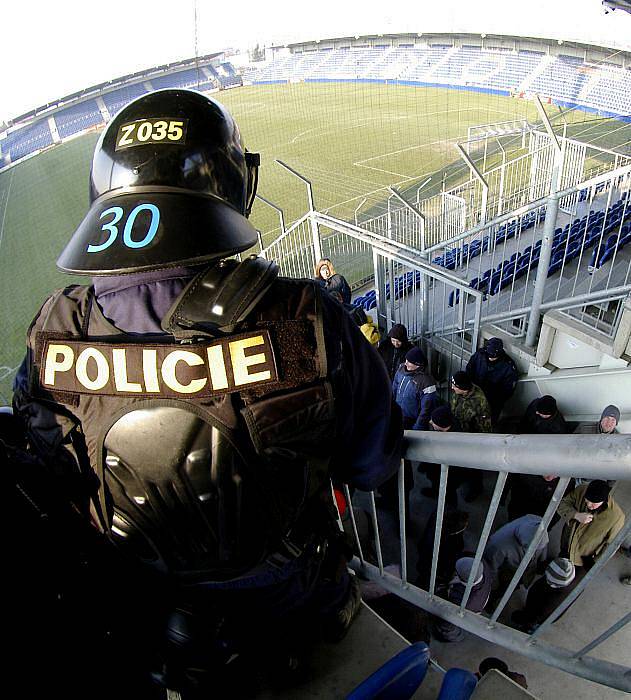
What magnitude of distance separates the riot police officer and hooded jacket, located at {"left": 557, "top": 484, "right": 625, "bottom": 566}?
1634 mm

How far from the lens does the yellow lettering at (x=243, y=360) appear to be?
1007 millimetres

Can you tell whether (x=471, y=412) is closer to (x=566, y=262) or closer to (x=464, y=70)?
(x=566, y=262)

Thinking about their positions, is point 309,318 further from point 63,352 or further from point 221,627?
point 221,627

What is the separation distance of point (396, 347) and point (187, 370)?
11.2 ft

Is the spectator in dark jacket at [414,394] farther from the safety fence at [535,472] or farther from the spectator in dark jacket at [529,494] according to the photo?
the safety fence at [535,472]

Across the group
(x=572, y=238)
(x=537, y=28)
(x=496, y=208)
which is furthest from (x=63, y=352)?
(x=537, y=28)

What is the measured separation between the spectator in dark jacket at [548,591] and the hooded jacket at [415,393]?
1448 mm

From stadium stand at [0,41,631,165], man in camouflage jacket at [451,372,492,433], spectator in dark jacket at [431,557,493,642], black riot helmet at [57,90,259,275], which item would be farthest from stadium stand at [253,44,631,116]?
black riot helmet at [57,90,259,275]

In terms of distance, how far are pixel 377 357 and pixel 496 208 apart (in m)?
9.73

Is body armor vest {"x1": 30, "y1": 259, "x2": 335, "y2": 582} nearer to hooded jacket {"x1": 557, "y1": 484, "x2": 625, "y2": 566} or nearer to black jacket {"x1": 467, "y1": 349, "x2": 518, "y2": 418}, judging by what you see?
hooded jacket {"x1": 557, "y1": 484, "x2": 625, "y2": 566}

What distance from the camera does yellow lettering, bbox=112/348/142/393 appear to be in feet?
3.25

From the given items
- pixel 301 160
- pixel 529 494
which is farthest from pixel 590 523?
pixel 301 160

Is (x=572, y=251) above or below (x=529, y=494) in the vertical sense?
above

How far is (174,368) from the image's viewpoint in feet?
3.22
